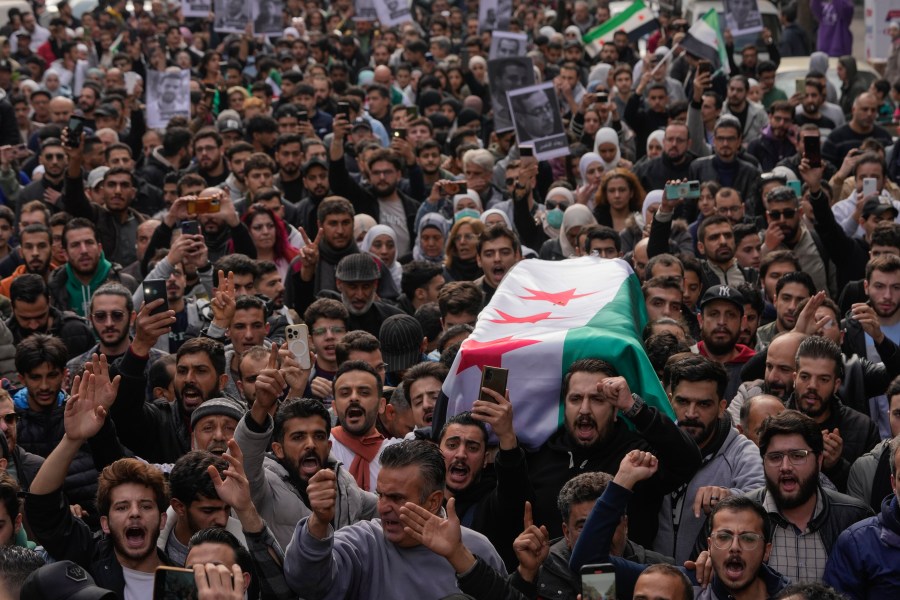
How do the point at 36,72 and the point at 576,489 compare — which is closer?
the point at 576,489

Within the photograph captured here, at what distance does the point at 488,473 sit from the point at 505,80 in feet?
26.4

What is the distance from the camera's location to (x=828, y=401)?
6.74 m

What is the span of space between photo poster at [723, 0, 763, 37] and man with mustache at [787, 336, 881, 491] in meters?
11.1

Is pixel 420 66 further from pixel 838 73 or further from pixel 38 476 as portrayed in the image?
pixel 38 476

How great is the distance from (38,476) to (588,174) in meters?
7.64

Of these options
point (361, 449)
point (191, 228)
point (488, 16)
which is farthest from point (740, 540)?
point (488, 16)

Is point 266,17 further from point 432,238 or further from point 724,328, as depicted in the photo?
point 724,328

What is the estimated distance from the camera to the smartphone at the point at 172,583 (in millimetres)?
4277

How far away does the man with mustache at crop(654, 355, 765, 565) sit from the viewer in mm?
6113

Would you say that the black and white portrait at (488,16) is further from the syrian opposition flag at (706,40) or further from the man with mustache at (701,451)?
the man with mustache at (701,451)

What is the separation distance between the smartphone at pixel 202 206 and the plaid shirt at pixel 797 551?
525 centimetres

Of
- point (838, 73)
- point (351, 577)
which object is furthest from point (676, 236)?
point (838, 73)

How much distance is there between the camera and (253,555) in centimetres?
528

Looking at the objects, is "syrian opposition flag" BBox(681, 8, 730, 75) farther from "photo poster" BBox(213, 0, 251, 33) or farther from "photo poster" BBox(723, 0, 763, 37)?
"photo poster" BBox(213, 0, 251, 33)
